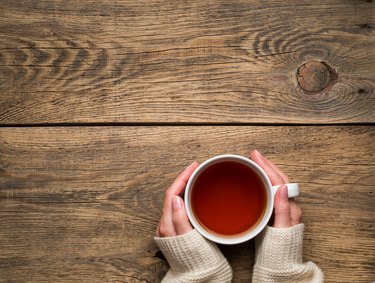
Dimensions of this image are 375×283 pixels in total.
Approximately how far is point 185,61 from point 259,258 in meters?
0.39

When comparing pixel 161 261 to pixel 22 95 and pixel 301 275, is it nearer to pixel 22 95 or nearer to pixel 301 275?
pixel 301 275

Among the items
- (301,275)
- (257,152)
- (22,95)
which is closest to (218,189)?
(257,152)

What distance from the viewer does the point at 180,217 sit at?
31.8 inches

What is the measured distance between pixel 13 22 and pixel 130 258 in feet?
1.64

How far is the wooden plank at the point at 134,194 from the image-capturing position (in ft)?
2.86

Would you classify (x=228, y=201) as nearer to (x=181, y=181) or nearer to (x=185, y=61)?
(x=181, y=181)

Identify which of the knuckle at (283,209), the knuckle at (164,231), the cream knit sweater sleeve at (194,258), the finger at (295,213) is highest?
the knuckle at (283,209)

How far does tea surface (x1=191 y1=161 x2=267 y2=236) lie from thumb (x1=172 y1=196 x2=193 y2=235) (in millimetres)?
20

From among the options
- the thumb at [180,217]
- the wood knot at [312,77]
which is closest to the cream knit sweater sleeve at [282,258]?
the thumb at [180,217]

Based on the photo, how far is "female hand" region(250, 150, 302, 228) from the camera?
0.80 m

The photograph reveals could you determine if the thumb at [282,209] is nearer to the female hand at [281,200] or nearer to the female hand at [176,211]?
the female hand at [281,200]

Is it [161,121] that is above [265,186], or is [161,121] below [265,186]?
above

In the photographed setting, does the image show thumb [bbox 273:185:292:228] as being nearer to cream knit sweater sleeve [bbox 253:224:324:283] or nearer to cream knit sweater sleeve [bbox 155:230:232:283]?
cream knit sweater sleeve [bbox 253:224:324:283]

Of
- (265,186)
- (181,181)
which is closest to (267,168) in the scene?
(265,186)
